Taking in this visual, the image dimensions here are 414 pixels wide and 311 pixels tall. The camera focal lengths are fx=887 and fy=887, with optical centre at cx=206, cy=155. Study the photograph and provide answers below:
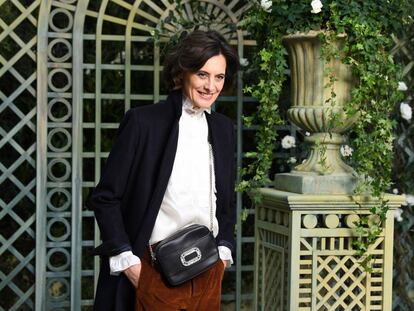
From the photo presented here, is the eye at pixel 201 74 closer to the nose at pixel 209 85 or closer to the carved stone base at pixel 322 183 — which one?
the nose at pixel 209 85

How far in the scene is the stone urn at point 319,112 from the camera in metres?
3.83

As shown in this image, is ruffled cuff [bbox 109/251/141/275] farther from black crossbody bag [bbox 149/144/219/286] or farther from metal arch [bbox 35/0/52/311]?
metal arch [bbox 35/0/52/311]

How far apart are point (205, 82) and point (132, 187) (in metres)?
0.42

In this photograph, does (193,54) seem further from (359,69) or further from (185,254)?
(359,69)

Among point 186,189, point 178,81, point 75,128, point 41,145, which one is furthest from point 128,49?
point 186,189

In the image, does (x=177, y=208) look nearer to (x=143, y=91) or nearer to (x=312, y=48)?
(x=312, y=48)

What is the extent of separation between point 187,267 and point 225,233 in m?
0.36

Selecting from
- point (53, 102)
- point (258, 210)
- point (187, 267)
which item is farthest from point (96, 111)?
point (187, 267)

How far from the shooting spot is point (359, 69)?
12.4 ft

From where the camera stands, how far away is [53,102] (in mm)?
4512

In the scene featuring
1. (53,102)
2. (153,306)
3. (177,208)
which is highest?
(53,102)

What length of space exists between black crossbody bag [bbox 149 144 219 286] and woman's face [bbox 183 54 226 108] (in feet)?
1.35

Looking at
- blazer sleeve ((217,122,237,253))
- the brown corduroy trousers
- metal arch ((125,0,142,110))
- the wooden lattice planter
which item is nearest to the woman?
the brown corduroy trousers

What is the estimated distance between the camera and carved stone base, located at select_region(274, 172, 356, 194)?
3.82 metres
